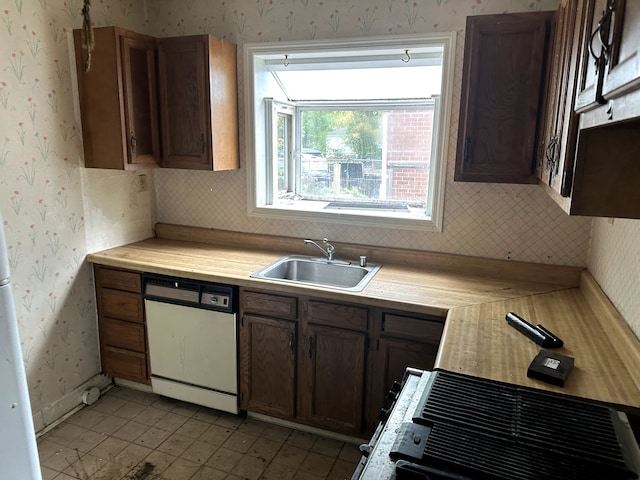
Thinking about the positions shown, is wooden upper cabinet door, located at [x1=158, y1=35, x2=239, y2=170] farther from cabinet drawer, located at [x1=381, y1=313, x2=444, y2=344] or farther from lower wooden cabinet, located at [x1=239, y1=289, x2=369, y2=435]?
cabinet drawer, located at [x1=381, y1=313, x2=444, y2=344]

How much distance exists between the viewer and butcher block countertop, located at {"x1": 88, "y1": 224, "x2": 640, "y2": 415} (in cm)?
150

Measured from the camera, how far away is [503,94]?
202 centimetres

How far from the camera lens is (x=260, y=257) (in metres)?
2.85

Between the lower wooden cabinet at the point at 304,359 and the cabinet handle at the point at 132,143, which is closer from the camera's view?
the lower wooden cabinet at the point at 304,359

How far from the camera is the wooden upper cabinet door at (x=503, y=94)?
196 cm

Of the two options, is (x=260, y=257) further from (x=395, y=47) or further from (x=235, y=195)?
(x=395, y=47)

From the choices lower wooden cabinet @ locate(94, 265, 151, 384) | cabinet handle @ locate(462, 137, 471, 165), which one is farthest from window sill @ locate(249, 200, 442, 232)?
lower wooden cabinet @ locate(94, 265, 151, 384)

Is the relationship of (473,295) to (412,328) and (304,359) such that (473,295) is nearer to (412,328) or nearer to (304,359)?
(412,328)

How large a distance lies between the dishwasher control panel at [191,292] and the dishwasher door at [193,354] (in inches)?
1.5

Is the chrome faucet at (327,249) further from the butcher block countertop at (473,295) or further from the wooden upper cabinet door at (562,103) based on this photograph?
the wooden upper cabinet door at (562,103)

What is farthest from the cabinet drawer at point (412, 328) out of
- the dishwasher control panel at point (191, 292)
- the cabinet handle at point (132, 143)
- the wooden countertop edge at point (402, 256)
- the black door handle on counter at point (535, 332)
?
the cabinet handle at point (132, 143)

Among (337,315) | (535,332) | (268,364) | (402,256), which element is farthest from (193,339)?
(535,332)

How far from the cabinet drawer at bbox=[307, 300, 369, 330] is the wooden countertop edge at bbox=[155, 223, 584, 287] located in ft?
1.91

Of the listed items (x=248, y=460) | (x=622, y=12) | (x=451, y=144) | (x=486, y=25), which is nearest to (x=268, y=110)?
(x=451, y=144)
